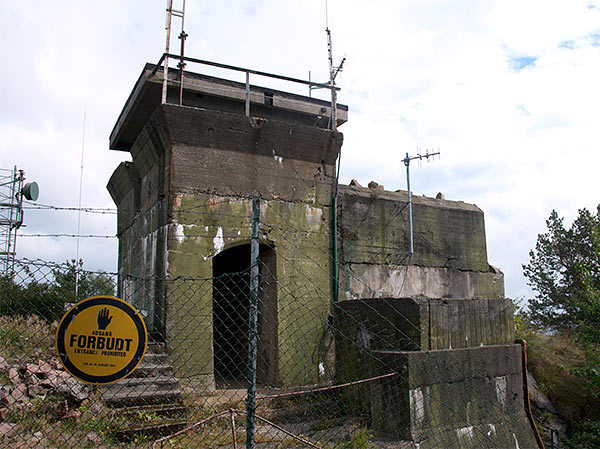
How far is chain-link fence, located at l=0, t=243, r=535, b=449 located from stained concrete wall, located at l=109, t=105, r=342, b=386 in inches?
2.0

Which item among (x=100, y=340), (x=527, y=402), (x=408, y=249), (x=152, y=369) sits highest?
(x=408, y=249)

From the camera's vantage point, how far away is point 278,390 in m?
8.39

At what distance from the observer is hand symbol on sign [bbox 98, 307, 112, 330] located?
3537mm

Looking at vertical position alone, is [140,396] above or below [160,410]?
above

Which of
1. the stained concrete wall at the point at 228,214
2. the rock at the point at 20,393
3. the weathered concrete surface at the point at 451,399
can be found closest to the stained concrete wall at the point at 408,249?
the stained concrete wall at the point at 228,214

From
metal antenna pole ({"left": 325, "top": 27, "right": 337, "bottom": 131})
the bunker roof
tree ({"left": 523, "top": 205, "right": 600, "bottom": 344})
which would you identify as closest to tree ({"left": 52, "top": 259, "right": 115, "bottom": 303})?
the bunker roof

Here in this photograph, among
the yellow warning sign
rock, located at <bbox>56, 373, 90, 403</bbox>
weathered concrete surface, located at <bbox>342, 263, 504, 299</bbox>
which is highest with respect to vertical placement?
weathered concrete surface, located at <bbox>342, 263, 504, 299</bbox>

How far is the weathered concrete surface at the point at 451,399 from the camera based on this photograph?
5949 millimetres

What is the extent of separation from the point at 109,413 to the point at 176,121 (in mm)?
4698

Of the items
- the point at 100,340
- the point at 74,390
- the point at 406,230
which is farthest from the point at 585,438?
the point at 100,340

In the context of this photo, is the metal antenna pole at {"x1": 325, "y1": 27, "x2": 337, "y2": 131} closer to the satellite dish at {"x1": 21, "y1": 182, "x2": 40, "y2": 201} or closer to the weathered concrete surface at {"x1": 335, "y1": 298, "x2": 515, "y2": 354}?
the weathered concrete surface at {"x1": 335, "y1": 298, "x2": 515, "y2": 354}

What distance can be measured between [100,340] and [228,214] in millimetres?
5335

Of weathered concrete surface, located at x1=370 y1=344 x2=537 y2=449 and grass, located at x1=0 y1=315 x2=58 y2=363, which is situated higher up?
grass, located at x1=0 y1=315 x2=58 y2=363

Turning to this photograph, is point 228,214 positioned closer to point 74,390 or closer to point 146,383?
point 146,383
